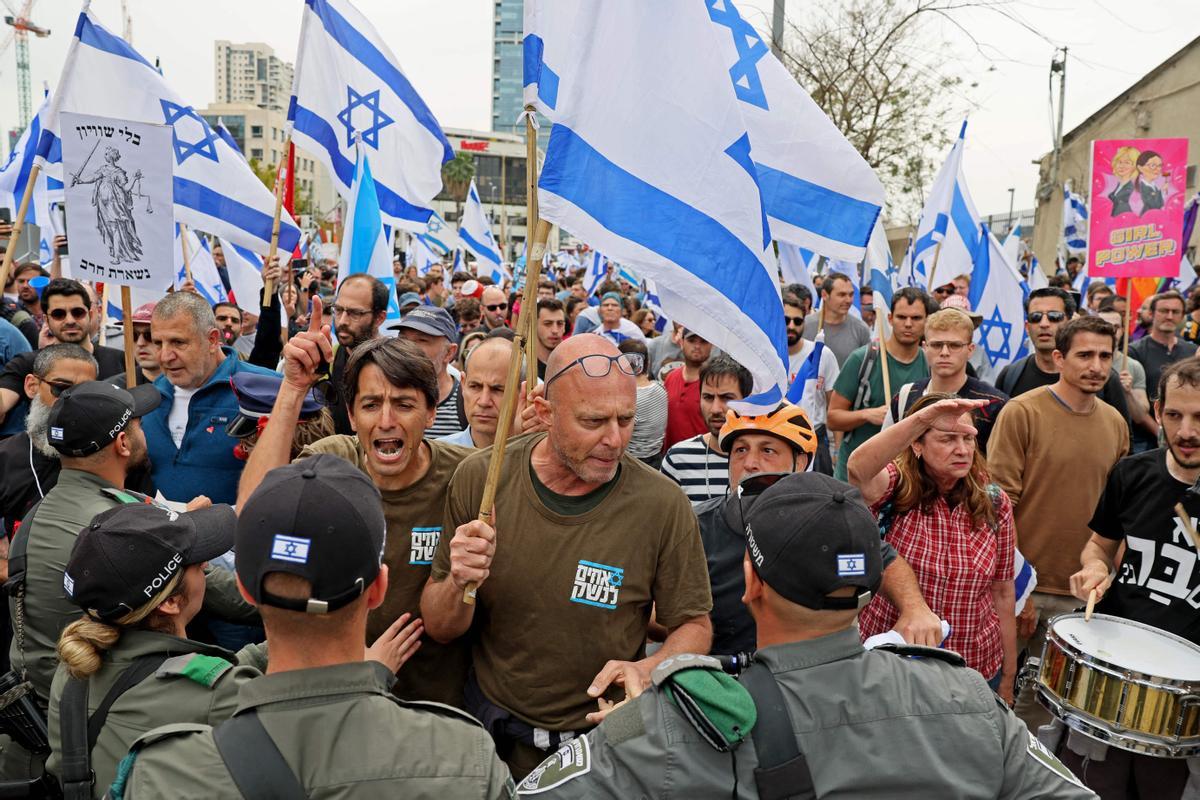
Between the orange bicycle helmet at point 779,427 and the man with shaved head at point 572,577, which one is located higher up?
the orange bicycle helmet at point 779,427

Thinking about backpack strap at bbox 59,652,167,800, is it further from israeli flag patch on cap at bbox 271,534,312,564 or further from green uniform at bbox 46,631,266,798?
israeli flag patch on cap at bbox 271,534,312,564

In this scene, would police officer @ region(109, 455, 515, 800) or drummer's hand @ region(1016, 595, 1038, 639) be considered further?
drummer's hand @ region(1016, 595, 1038, 639)

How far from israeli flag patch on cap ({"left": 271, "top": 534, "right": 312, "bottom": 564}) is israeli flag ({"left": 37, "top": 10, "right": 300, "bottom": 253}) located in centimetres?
539

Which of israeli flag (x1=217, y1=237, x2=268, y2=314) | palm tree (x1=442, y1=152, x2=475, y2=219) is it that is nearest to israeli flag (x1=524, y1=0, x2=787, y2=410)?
israeli flag (x1=217, y1=237, x2=268, y2=314)

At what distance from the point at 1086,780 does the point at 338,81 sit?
6.49 metres

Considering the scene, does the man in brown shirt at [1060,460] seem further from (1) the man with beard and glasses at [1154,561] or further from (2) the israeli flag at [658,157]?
(2) the israeli flag at [658,157]

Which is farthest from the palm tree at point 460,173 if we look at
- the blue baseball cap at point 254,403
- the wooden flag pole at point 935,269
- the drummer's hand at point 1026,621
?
the drummer's hand at point 1026,621

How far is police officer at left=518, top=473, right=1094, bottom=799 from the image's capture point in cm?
207

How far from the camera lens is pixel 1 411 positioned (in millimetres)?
5672

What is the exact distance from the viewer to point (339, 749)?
1.81 metres

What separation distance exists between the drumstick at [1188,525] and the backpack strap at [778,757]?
8.62ft

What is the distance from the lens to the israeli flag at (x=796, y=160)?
4.64 metres

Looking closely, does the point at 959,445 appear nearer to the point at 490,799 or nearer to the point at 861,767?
the point at 861,767

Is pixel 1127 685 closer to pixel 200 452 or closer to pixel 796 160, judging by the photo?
pixel 796 160
